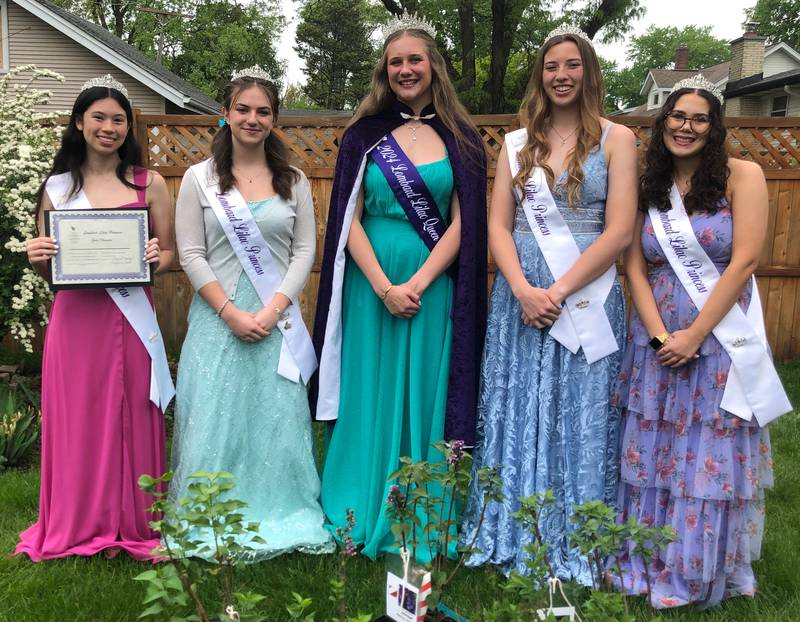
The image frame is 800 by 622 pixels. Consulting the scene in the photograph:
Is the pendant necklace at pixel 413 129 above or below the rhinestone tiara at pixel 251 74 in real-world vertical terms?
below

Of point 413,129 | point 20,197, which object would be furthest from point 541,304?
point 20,197

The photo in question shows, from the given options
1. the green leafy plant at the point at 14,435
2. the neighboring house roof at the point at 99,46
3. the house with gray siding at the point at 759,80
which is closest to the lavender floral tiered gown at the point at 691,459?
the green leafy plant at the point at 14,435

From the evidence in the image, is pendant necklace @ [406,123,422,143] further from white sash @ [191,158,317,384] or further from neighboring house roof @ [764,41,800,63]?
neighboring house roof @ [764,41,800,63]

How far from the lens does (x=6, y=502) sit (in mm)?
3611

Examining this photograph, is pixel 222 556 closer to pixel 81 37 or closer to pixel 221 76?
pixel 81 37

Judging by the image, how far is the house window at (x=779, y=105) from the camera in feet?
72.2

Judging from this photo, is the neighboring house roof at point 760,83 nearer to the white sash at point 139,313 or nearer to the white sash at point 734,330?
the white sash at point 734,330

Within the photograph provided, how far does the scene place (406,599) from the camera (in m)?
1.74

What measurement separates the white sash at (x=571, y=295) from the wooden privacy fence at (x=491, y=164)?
335 cm

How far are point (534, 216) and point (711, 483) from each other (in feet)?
3.85

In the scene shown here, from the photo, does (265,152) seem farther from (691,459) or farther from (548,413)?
(691,459)

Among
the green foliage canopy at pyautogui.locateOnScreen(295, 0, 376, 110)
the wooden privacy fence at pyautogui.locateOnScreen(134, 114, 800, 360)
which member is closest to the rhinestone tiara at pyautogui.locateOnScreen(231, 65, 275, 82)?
the wooden privacy fence at pyautogui.locateOnScreen(134, 114, 800, 360)

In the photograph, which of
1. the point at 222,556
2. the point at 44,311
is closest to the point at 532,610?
the point at 222,556

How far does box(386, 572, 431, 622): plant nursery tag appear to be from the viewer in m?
1.70
